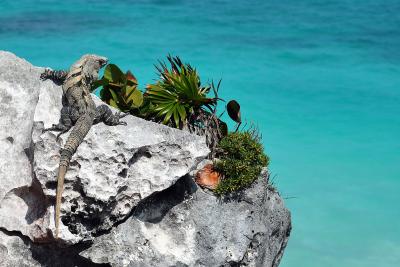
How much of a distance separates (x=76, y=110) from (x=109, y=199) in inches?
44.3

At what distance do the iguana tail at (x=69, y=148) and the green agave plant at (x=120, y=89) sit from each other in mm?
1505

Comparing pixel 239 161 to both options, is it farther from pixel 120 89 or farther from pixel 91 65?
pixel 91 65

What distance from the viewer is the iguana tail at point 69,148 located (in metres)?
8.45

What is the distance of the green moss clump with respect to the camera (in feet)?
32.7

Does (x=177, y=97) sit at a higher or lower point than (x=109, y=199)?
higher

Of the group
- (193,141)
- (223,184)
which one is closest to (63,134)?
(193,141)

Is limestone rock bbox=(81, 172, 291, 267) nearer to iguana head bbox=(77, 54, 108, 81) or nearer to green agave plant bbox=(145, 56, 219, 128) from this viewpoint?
green agave plant bbox=(145, 56, 219, 128)

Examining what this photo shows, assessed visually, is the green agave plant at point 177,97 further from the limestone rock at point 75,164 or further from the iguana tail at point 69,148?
the iguana tail at point 69,148

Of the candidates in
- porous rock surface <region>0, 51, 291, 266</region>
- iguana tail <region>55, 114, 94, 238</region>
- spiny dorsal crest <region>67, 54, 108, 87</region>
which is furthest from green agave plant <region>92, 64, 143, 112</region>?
iguana tail <region>55, 114, 94, 238</region>

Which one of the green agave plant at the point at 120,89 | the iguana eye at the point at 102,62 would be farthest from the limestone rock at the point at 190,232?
the iguana eye at the point at 102,62

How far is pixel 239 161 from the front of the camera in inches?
396

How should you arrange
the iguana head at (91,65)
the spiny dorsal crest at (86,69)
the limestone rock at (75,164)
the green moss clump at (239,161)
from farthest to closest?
the iguana head at (91,65), the green moss clump at (239,161), the spiny dorsal crest at (86,69), the limestone rock at (75,164)

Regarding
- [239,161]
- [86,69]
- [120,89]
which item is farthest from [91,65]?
[239,161]

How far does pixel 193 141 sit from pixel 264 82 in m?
12.5
